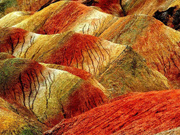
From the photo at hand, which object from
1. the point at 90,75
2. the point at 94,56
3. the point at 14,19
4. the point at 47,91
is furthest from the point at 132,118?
the point at 14,19

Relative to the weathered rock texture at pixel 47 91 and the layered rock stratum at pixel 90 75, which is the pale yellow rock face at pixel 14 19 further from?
the weathered rock texture at pixel 47 91

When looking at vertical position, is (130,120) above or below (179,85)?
above

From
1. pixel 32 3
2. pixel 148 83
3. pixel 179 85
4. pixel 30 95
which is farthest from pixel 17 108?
pixel 32 3

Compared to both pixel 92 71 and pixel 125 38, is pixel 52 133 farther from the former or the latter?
pixel 125 38

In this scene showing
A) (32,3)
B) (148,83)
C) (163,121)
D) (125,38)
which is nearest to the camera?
(163,121)

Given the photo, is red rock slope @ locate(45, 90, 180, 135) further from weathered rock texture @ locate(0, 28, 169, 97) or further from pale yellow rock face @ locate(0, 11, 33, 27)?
pale yellow rock face @ locate(0, 11, 33, 27)

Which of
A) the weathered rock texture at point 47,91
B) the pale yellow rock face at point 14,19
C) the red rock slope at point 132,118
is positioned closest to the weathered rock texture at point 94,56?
the weathered rock texture at point 47,91

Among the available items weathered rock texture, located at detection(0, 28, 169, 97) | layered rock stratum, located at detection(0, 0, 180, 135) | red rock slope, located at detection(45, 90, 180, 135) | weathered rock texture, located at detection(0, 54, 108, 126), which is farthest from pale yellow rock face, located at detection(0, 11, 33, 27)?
red rock slope, located at detection(45, 90, 180, 135)
